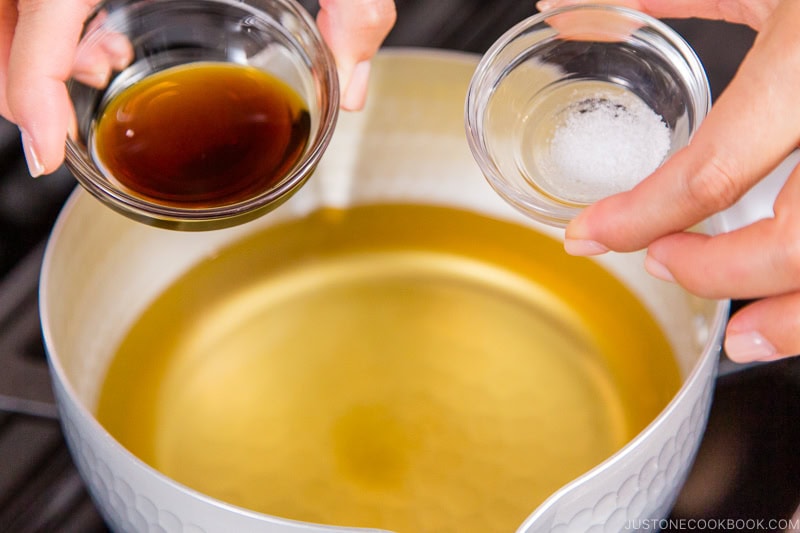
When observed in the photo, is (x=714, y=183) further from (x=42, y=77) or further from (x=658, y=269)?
(x=42, y=77)

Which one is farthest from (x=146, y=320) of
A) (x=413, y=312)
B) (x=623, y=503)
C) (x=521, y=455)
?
(x=623, y=503)

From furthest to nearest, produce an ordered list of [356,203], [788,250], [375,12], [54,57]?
[356,203], [375,12], [54,57], [788,250]

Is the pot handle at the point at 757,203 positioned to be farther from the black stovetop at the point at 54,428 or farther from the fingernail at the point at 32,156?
the fingernail at the point at 32,156

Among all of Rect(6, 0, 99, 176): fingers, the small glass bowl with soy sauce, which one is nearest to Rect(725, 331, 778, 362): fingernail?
the small glass bowl with soy sauce

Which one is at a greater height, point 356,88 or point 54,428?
point 356,88

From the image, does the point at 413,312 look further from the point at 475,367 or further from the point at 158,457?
the point at 158,457

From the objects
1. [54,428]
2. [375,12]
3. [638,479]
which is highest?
[375,12]

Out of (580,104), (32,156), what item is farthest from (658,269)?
(32,156)
